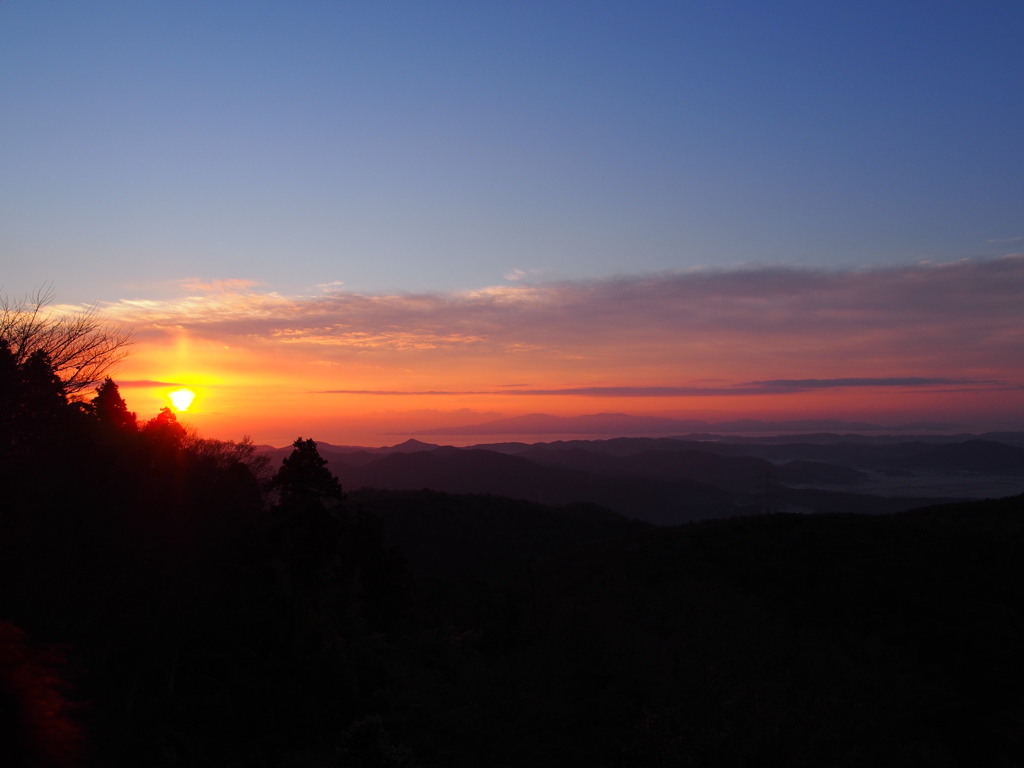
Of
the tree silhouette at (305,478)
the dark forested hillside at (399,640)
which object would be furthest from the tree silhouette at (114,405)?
the tree silhouette at (305,478)

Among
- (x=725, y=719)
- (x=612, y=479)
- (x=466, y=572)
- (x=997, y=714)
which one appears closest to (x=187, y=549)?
(x=725, y=719)

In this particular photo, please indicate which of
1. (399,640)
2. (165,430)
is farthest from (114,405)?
(399,640)

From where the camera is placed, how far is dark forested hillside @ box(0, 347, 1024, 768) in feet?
44.3

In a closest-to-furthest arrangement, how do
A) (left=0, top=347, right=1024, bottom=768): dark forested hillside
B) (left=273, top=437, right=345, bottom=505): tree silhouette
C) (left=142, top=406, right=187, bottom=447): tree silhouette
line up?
(left=0, top=347, right=1024, bottom=768): dark forested hillside → (left=142, top=406, right=187, bottom=447): tree silhouette → (left=273, top=437, right=345, bottom=505): tree silhouette

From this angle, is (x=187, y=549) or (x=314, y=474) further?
(x=314, y=474)

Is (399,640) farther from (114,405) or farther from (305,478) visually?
(114,405)

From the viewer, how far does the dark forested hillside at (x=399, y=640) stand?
1351 centimetres

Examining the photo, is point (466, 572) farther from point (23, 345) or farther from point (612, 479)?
point (612, 479)

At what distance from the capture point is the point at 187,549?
59.5 ft

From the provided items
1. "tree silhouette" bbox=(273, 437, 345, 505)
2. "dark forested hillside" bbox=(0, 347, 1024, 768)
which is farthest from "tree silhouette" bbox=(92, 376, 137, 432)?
"tree silhouette" bbox=(273, 437, 345, 505)

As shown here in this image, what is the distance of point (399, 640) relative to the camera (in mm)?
27500

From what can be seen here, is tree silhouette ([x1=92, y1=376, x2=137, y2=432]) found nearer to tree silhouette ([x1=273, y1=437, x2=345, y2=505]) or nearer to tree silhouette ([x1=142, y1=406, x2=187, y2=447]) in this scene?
tree silhouette ([x1=142, y1=406, x2=187, y2=447])

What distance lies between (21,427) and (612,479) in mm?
159115

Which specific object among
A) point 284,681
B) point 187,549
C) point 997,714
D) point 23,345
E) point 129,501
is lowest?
point 997,714
